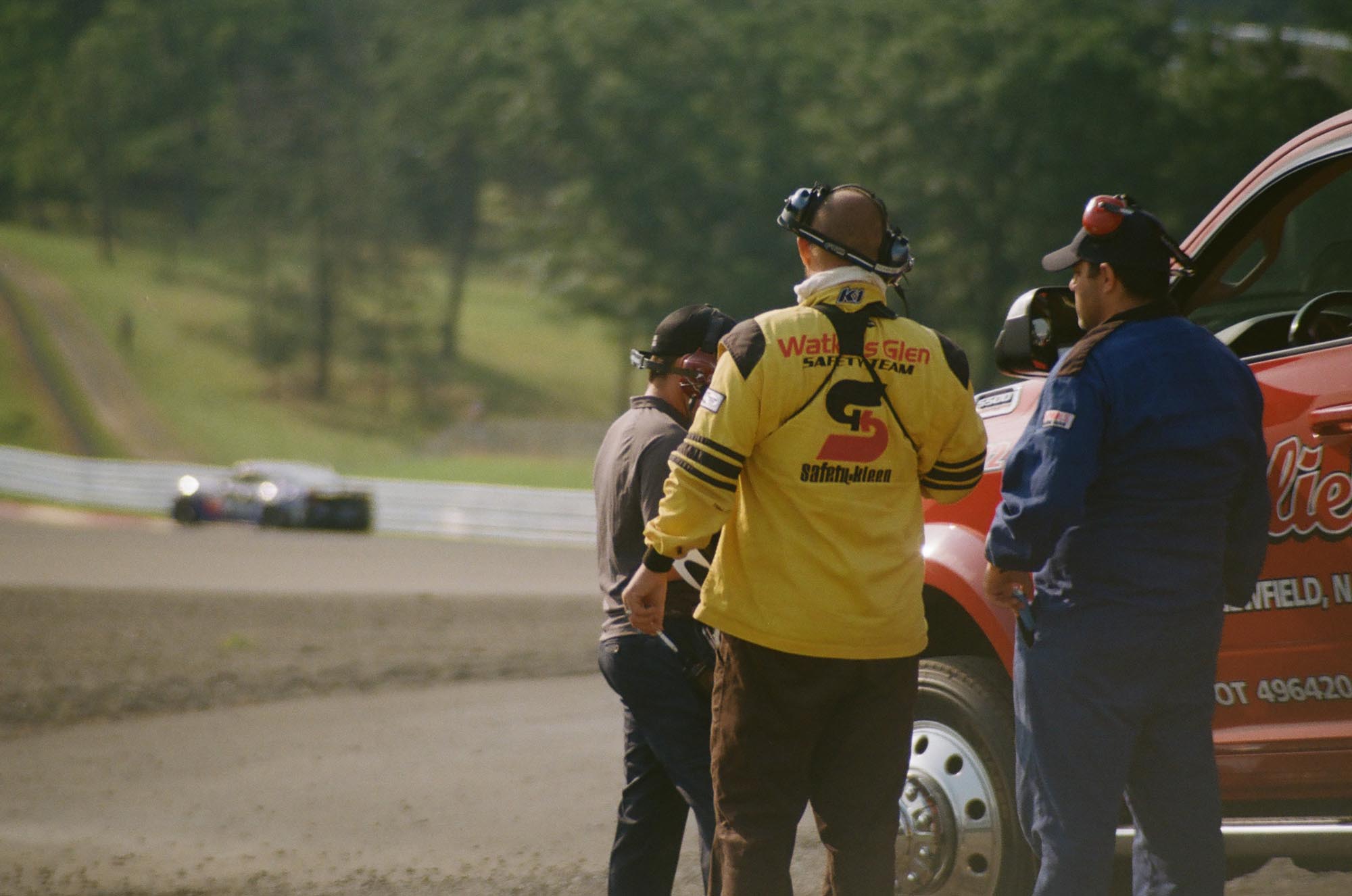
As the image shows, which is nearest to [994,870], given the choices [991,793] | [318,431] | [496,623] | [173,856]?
[991,793]

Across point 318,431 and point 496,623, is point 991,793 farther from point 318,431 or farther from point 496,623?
point 318,431

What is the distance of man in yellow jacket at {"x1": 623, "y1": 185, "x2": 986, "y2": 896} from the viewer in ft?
11.7

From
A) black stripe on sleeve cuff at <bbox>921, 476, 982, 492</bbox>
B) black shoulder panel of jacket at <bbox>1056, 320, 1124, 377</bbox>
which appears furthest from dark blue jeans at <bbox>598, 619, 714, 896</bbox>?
black shoulder panel of jacket at <bbox>1056, 320, 1124, 377</bbox>

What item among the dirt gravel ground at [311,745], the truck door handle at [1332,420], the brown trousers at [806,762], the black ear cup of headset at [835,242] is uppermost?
the black ear cup of headset at [835,242]

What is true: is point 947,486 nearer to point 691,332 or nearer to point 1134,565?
point 1134,565

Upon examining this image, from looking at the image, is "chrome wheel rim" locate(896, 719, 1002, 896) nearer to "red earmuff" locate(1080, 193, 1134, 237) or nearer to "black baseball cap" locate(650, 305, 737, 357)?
"black baseball cap" locate(650, 305, 737, 357)

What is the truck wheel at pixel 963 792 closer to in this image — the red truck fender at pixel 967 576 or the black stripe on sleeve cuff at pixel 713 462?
the red truck fender at pixel 967 576

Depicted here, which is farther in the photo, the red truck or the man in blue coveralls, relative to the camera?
the red truck

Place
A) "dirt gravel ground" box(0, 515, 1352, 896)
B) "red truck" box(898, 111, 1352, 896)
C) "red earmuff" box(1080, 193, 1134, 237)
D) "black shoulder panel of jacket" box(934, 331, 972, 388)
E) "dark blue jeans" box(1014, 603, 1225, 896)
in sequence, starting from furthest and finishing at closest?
"dirt gravel ground" box(0, 515, 1352, 896), "red truck" box(898, 111, 1352, 896), "black shoulder panel of jacket" box(934, 331, 972, 388), "red earmuff" box(1080, 193, 1134, 237), "dark blue jeans" box(1014, 603, 1225, 896)

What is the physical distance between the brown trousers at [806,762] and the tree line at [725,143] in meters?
49.9

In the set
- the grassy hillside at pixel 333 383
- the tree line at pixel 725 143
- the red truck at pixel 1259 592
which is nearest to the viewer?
the red truck at pixel 1259 592

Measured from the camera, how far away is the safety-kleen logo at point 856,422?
11.8ft

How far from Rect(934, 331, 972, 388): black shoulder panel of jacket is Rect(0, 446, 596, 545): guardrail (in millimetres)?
13065

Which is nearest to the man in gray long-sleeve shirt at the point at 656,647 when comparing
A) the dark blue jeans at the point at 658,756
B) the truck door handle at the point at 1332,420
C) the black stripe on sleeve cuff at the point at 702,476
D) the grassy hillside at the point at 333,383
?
the dark blue jeans at the point at 658,756
